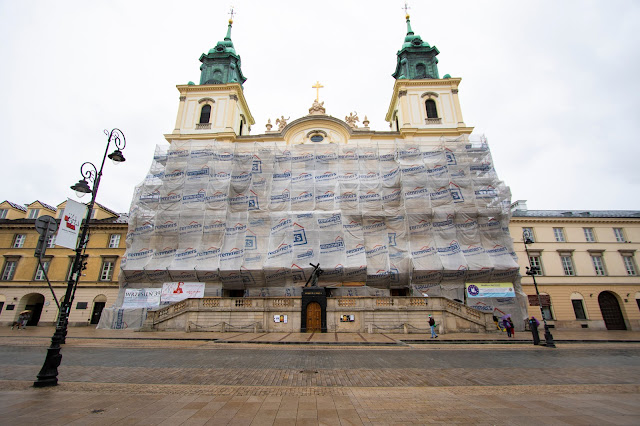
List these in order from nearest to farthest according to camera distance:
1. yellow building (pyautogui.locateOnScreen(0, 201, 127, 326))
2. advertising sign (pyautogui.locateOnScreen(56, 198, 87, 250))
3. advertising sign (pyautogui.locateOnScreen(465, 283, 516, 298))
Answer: advertising sign (pyautogui.locateOnScreen(56, 198, 87, 250)) → advertising sign (pyautogui.locateOnScreen(465, 283, 516, 298)) → yellow building (pyautogui.locateOnScreen(0, 201, 127, 326))

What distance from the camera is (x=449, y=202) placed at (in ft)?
82.5

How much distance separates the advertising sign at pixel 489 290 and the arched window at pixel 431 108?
19352mm

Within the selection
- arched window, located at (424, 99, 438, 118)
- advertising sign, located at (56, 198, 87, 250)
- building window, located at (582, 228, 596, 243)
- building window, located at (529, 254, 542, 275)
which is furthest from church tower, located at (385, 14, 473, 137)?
advertising sign, located at (56, 198, 87, 250)

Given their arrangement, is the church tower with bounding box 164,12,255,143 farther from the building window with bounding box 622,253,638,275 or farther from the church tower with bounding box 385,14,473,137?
the building window with bounding box 622,253,638,275

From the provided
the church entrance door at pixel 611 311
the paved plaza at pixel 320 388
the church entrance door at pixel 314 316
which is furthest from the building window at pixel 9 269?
the church entrance door at pixel 611 311

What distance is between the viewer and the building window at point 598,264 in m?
27.2

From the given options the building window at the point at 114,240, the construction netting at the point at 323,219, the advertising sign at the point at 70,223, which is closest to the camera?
the advertising sign at the point at 70,223

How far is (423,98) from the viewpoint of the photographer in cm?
3425

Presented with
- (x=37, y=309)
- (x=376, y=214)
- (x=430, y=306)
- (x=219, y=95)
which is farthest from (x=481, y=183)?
(x=37, y=309)

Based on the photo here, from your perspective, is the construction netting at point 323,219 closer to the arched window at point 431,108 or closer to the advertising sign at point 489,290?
the advertising sign at point 489,290

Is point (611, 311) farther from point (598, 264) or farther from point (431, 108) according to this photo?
point (431, 108)

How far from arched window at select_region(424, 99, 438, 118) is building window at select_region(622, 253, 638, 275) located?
2172cm

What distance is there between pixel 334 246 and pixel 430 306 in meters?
7.87

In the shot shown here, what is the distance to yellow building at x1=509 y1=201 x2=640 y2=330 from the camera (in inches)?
1025
